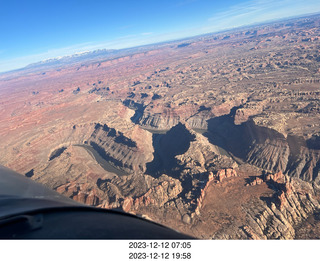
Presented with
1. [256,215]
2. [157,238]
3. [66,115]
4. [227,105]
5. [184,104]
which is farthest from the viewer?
[66,115]

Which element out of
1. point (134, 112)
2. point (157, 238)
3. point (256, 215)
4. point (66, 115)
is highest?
point (157, 238)

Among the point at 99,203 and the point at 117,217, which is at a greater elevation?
the point at 117,217

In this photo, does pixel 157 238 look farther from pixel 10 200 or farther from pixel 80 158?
pixel 80 158

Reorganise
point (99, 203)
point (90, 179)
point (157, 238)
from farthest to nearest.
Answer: point (90, 179) < point (99, 203) < point (157, 238)

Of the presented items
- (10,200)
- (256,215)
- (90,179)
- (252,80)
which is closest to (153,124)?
(90,179)

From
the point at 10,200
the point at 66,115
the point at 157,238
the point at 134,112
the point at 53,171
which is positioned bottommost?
the point at 134,112

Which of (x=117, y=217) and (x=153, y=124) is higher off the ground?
(x=117, y=217)

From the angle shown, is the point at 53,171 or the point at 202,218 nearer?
the point at 202,218

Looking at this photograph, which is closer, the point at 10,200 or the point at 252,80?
the point at 10,200

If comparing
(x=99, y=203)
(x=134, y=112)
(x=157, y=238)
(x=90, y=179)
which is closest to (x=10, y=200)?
(x=157, y=238)
